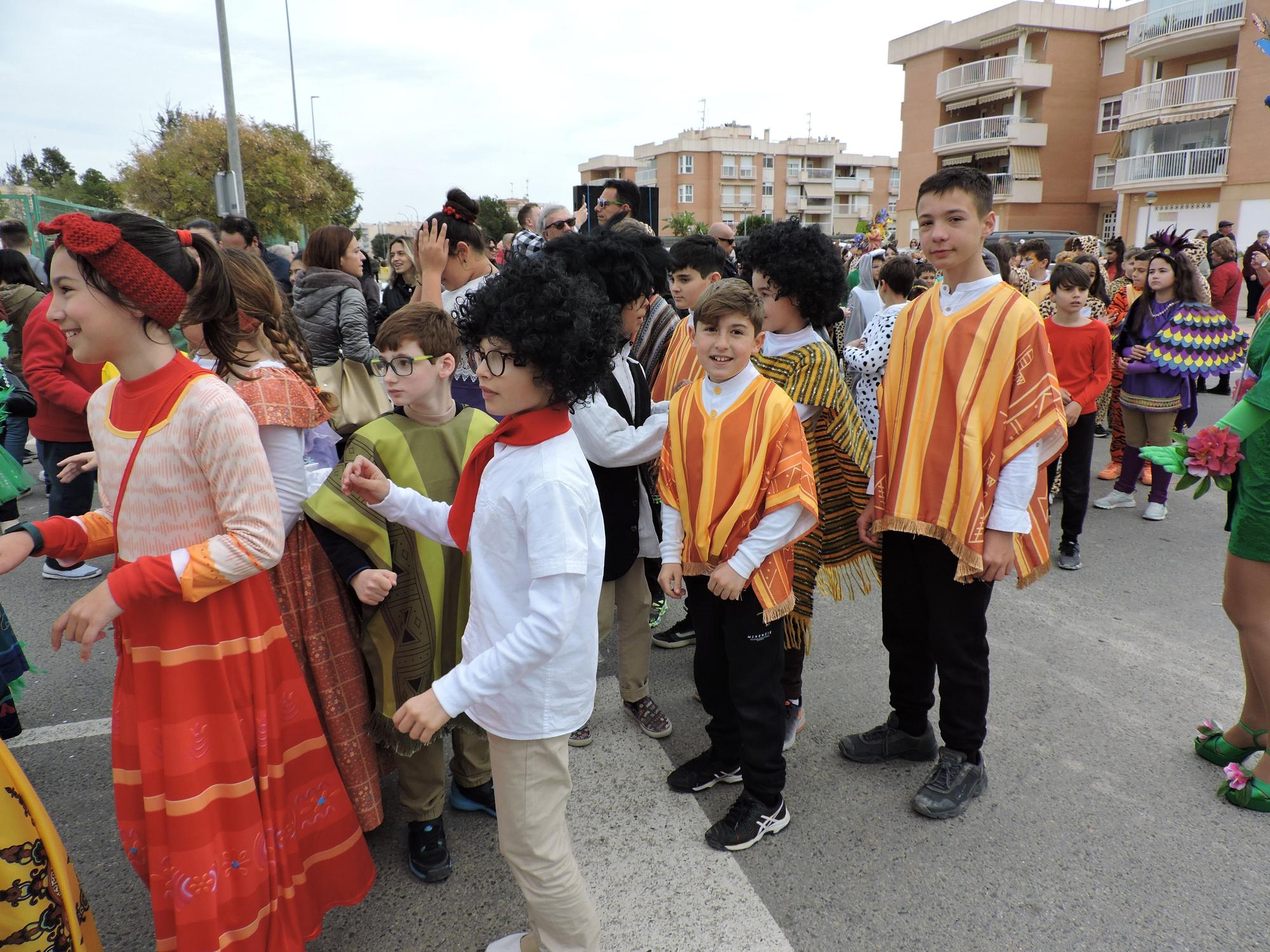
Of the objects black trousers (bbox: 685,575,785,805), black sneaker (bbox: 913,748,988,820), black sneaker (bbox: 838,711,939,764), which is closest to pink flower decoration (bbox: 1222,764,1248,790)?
black sneaker (bbox: 913,748,988,820)

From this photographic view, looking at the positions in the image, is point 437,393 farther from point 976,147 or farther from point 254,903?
point 976,147

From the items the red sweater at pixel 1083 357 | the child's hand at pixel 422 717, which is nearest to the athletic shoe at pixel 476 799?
the child's hand at pixel 422 717

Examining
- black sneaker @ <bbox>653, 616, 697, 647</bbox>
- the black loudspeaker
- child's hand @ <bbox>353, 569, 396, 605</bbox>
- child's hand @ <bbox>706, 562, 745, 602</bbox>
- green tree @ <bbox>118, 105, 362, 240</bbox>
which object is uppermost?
green tree @ <bbox>118, 105, 362, 240</bbox>

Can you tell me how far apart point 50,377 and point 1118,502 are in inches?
291

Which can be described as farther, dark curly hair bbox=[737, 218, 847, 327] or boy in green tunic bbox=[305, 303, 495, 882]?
dark curly hair bbox=[737, 218, 847, 327]

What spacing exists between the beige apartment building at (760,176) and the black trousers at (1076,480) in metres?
67.5

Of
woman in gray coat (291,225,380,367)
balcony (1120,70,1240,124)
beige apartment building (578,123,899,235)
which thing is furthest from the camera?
beige apartment building (578,123,899,235)

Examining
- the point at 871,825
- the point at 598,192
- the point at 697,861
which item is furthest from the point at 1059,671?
the point at 598,192

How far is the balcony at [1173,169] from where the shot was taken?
87.2 ft

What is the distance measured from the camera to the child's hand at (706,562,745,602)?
241 centimetres

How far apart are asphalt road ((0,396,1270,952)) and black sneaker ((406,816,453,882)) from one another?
0.15 feet

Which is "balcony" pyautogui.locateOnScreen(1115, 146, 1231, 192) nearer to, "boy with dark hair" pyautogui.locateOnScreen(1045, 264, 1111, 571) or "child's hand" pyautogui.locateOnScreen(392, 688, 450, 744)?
"boy with dark hair" pyautogui.locateOnScreen(1045, 264, 1111, 571)

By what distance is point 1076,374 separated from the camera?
5219 millimetres

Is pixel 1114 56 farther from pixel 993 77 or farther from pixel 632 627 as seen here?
pixel 632 627
